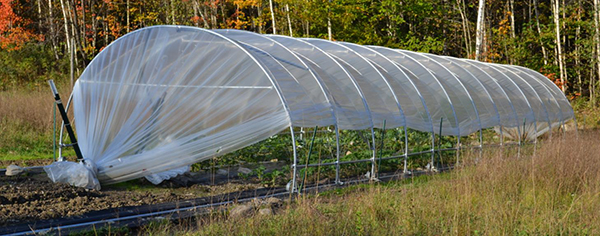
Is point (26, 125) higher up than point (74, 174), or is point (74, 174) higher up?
point (26, 125)

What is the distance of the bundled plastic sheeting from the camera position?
9.41m

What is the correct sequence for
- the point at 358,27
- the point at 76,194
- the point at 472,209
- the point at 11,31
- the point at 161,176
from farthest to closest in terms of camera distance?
1. the point at 11,31
2. the point at 358,27
3. the point at 161,176
4. the point at 76,194
5. the point at 472,209

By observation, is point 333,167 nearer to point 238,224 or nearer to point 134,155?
point 134,155

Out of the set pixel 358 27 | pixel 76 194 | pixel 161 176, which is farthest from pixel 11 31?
pixel 76 194

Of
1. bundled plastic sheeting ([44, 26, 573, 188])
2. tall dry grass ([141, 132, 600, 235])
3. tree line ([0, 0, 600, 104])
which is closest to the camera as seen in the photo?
tall dry grass ([141, 132, 600, 235])

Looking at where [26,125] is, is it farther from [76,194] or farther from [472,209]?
[472,209]

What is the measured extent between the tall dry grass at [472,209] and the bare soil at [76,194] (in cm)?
160

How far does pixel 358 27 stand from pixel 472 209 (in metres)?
18.0

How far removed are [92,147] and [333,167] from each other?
12.3 ft

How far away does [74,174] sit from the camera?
9.22 meters

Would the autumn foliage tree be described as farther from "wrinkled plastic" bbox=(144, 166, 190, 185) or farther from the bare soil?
"wrinkled plastic" bbox=(144, 166, 190, 185)

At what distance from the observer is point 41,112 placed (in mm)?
15250

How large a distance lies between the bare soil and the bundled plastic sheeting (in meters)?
0.32

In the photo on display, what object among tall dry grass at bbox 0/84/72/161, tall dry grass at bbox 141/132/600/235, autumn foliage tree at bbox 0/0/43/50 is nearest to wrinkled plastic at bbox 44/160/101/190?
tall dry grass at bbox 141/132/600/235
